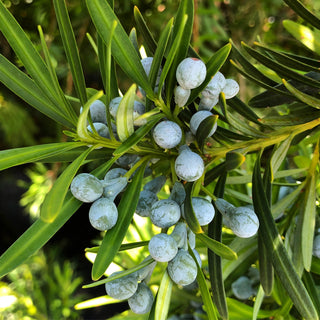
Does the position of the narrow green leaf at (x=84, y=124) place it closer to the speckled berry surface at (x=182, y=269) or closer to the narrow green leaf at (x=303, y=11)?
the speckled berry surface at (x=182, y=269)

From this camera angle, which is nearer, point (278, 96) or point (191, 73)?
point (191, 73)

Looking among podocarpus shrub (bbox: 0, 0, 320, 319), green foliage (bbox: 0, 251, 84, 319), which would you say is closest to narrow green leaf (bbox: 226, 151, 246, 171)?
podocarpus shrub (bbox: 0, 0, 320, 319)

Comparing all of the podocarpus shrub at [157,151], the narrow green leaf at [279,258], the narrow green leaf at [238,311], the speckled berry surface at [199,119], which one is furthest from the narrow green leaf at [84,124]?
the narrow green leaf at [238,311]

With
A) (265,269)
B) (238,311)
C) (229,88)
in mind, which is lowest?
(238,311)

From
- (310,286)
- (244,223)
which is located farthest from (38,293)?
(244,223)

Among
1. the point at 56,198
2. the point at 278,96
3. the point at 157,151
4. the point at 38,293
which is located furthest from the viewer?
the point at 38,293

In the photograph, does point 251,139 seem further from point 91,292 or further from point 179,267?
point 91,292

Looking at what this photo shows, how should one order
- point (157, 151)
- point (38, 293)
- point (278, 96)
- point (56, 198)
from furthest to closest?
point (38, 293)
point (278, 96)
point (157, 151)
point (56, 198)

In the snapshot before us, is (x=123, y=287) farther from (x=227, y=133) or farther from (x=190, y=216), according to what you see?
(x=227, y=133)
